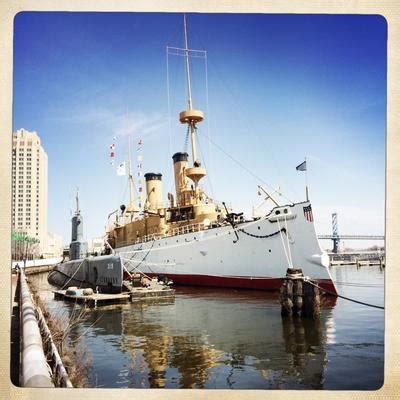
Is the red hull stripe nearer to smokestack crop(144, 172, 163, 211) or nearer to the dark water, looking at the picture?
the dark water

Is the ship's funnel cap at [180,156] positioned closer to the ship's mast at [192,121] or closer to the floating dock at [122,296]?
the ship's mast at [192,121]

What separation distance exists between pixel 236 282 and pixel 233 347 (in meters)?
5.03

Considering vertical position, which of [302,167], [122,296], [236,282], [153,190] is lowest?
[122,296]

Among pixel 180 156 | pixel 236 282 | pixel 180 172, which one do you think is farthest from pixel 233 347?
pixel 180 156

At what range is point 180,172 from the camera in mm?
14305

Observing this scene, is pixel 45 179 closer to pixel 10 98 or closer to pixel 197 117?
pixel 10 98

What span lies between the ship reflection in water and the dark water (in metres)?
0.01

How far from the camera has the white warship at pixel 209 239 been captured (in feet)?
29.6

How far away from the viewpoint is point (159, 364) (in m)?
A: 4.30

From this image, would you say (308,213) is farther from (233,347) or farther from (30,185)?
(30,185)

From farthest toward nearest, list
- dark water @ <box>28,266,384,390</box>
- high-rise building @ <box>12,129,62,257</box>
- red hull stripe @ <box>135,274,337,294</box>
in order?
red hull stripe @ <box>135,274,337,294</box>
high-rise building @ <box>12,129,62,257</box>
dark water @ <box>28,266,384,390</box>

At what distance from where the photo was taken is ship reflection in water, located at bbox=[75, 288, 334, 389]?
3.87 metres

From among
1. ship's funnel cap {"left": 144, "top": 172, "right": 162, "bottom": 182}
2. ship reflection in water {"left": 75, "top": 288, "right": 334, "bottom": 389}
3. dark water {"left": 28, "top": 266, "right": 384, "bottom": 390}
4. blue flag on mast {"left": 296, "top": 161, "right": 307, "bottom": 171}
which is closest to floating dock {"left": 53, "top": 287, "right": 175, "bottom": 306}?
ship reflection in water {"left": 75, "top": 288, "right": 334, "bottom": 389}

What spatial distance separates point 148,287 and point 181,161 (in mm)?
5608
